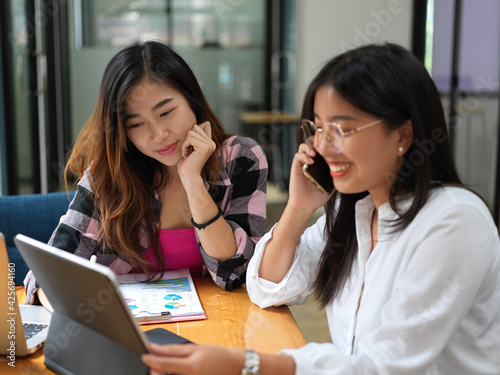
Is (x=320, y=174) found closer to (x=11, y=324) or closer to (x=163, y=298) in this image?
(x=163, y=298)

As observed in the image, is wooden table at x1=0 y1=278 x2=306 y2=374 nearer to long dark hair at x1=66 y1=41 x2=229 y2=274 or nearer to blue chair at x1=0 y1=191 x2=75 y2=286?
long dark hair at x1=66 y1=41 x2=229 y2=274

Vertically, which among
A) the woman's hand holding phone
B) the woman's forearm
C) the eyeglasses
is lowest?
the woman's forearm

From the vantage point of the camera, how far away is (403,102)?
997 mm

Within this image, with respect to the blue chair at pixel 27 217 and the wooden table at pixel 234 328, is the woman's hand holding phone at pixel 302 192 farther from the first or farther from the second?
the blue chair at pixel 27 217

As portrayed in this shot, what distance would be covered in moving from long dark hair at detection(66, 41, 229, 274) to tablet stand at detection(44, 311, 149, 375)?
0.45 meters

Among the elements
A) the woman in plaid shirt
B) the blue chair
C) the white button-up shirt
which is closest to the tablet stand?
the white button-up shirt

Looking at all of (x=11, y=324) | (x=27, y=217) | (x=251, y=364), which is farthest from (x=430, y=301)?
(x=27, y=217)

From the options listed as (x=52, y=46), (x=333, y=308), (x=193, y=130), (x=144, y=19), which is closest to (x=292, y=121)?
(x=144, y=19)

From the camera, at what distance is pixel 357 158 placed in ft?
3.41

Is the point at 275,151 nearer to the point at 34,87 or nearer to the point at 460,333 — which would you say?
the point at 34,87

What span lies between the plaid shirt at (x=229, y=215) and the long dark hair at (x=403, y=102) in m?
0.53

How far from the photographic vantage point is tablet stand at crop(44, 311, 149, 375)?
92 centimetres

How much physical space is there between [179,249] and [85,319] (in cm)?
58

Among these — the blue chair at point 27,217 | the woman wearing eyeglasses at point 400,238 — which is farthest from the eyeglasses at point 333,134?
the blue chair at point 27,217
